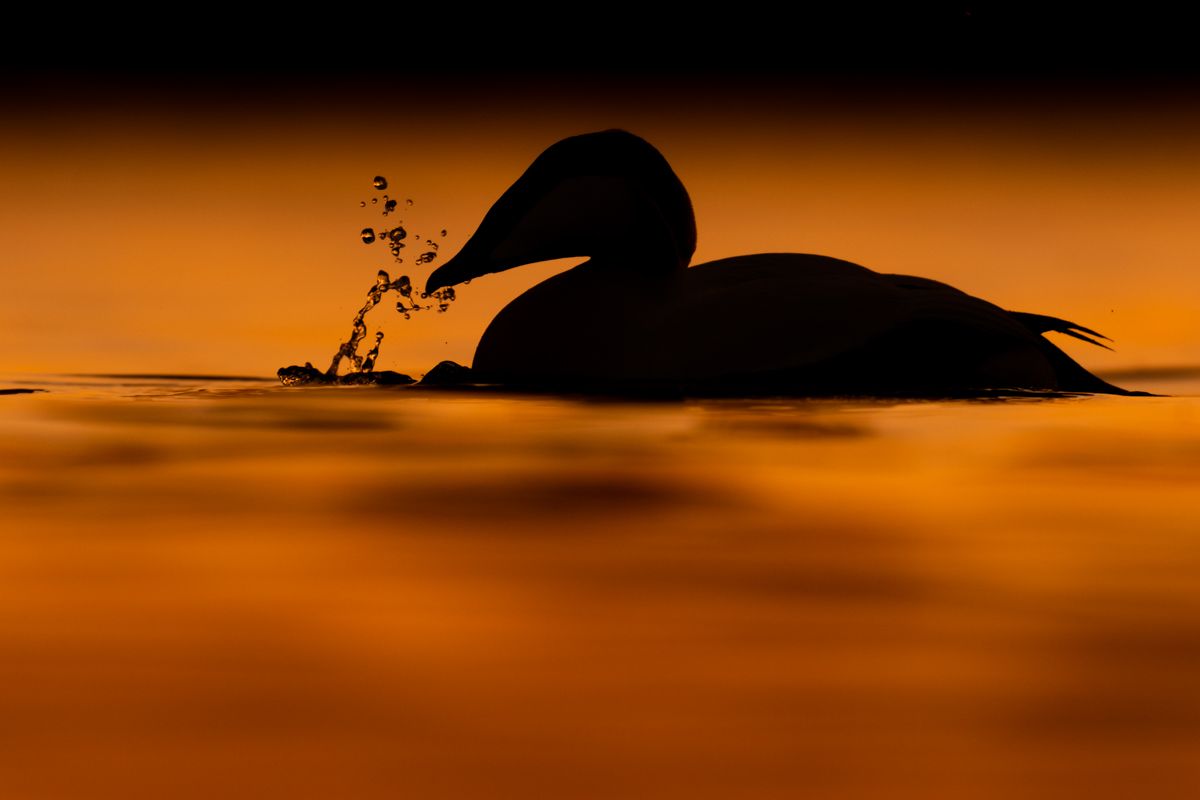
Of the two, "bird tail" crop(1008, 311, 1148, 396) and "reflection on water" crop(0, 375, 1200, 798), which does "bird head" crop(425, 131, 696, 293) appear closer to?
"bird tail" crop(1008, 311, 1148, 396)

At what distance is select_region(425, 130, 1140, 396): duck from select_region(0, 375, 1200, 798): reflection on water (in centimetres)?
144

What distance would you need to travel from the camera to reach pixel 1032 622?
1175 millimetres

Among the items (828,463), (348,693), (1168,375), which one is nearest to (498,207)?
(828,463)

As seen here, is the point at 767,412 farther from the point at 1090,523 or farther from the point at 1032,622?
the point at 1032,622

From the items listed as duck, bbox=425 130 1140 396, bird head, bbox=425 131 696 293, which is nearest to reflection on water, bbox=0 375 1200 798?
duck, bbox=425 130 1140 396

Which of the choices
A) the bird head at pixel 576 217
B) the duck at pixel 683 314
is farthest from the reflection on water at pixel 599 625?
the bird head at pixel 576 217

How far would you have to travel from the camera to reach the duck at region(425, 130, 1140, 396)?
388 cm

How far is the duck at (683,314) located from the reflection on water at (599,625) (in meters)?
1.44

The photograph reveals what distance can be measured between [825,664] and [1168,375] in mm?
5484

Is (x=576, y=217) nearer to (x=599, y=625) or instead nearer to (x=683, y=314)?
(x=683, y=314)

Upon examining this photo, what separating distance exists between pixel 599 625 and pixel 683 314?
2.95 metres

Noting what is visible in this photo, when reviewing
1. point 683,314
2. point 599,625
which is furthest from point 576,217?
point 599,625

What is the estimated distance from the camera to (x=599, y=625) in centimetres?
114

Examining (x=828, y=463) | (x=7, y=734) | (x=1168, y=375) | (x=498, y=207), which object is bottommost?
(x=7, y=734)
